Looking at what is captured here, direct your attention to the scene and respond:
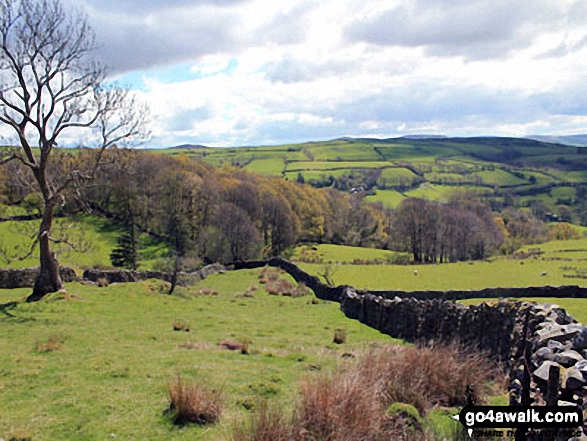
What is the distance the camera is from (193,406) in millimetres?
8281

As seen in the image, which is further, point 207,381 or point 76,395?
point 207,381

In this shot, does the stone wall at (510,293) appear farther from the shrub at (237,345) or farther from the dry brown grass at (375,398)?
the dry brown grass at (375,398)

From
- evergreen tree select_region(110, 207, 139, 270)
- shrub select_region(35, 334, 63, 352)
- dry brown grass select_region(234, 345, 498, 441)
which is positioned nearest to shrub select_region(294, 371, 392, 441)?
dry brown grass select_region(234, 345, 498, 441)

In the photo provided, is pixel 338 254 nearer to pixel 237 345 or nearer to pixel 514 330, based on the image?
pixel 237 345

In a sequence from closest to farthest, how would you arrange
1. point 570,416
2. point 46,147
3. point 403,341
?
point 570,416
point 403,341
point 46,147

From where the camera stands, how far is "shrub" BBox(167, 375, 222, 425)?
8.25 m

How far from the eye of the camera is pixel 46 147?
21281 mm

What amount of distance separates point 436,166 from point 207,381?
181 m

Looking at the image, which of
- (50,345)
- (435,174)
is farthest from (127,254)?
(435,174)

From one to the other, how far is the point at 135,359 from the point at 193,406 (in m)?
4.62

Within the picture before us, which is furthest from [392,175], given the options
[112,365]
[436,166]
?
[112,365]

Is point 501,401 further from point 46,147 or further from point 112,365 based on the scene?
point 46,147

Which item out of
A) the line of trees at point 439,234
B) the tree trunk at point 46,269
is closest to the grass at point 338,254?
the line of trees at point 439,234

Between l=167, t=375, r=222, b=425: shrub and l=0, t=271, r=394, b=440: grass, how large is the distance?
0.63 ft
